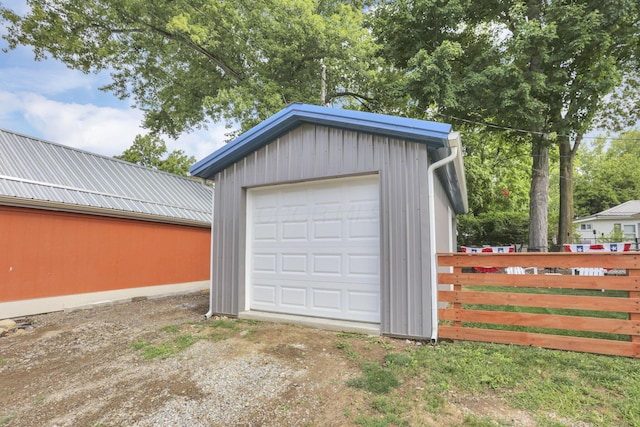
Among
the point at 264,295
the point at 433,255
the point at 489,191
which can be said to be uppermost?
the point at 489,191

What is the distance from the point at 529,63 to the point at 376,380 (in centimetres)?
1187

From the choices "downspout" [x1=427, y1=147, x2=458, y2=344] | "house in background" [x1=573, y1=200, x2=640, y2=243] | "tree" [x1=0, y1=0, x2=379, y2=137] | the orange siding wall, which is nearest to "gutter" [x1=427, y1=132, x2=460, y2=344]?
"downspout" [x1=427, y1=147, x2=458, y2=344]

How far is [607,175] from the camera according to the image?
1193 inches

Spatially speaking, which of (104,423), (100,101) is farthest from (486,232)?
(100,101)

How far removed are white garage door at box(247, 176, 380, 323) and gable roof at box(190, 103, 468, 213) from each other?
718mm

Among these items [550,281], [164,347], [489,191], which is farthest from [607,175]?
[164,347]

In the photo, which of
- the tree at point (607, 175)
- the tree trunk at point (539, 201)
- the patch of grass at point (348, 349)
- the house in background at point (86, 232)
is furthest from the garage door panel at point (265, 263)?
the tree at point (607, 175)

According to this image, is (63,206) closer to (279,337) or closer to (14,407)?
(14,407)

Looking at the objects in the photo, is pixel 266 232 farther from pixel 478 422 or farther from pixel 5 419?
pixel 478 422

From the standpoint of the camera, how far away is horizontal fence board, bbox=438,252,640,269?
3.39 meters

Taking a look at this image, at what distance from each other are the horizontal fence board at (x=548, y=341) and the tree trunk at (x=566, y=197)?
33.2 feet

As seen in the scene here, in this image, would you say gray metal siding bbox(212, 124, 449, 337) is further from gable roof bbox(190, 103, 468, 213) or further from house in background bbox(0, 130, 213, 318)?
house in background bbox(0, 130, 213, 318)

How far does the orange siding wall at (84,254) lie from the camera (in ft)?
20.1

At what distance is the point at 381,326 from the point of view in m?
4.27
